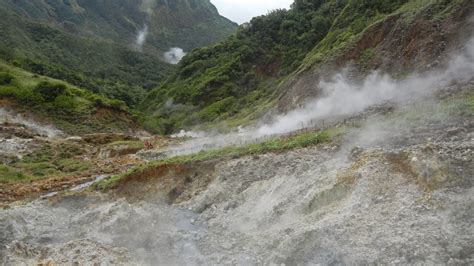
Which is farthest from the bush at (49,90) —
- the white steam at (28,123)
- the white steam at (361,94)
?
the white steam at (361,94)

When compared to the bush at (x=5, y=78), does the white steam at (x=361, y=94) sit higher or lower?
lower

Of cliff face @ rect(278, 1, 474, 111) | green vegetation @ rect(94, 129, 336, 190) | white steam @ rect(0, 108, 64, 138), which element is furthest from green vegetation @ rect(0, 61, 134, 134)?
green vegetation @ rect(94, 129, 336, 190)

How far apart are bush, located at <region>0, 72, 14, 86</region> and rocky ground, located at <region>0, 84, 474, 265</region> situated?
4334cm

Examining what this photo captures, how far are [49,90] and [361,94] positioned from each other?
43340 mm

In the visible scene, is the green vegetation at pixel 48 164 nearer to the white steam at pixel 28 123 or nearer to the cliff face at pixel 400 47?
the white steam at pixel 28 123

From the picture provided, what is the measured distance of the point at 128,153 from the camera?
41.1m

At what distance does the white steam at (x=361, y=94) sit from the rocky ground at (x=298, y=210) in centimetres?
375

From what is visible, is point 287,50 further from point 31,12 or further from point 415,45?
point 31,12

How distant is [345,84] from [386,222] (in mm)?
23034

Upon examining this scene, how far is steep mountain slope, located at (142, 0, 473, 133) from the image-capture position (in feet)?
107

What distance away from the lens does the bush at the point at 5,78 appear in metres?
62.3

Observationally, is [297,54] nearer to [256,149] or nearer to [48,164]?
[48,164]

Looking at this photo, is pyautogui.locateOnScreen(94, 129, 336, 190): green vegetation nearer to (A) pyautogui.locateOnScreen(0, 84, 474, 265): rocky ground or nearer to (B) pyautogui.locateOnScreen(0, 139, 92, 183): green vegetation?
(A) pyautogui.locateOnScreen(0, 84, 474, 265): rocky ground

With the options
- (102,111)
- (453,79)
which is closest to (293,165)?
(453,79)
